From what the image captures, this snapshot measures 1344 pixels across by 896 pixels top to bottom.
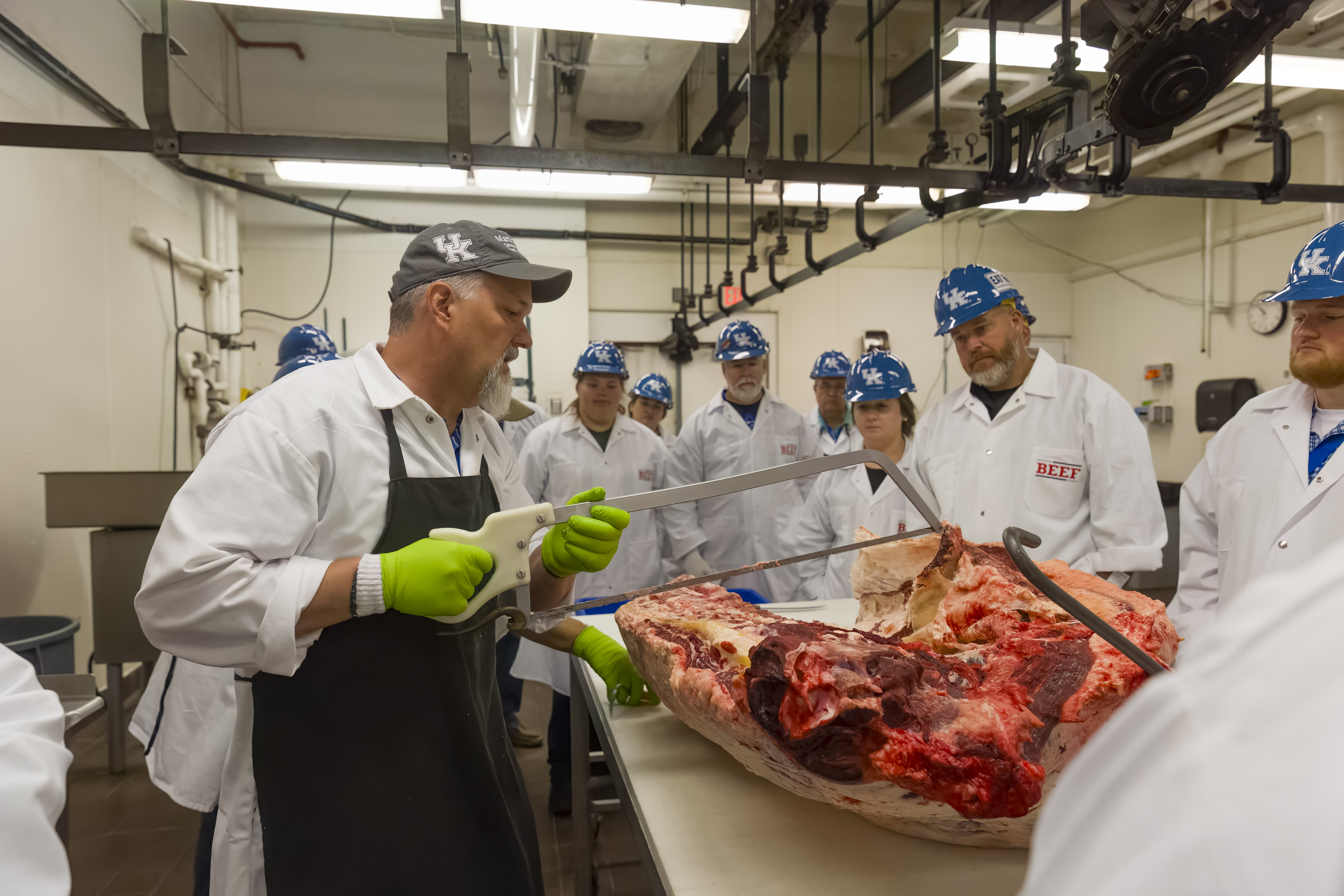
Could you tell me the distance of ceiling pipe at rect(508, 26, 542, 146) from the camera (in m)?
4.66

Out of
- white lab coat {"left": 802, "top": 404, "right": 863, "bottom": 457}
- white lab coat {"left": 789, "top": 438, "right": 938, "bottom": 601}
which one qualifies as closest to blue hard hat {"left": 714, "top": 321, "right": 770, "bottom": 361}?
white lab coat {"left": 802, "top": 404, "right": 863, "bottom": 457}

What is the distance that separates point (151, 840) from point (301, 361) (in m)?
2.19

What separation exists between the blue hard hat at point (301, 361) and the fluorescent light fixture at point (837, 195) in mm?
3217

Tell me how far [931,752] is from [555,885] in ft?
7.58

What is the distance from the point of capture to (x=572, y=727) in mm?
2062

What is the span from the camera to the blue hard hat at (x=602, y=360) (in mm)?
4320

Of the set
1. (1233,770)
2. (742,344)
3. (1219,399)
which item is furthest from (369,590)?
(1219,399)

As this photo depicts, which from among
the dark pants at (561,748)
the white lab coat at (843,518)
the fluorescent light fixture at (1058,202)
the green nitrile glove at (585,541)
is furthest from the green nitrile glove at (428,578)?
the fluorescent light fixture at (1058,202)

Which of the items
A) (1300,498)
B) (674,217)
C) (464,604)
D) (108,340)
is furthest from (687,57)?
(464,604)

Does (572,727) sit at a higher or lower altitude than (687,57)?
lower

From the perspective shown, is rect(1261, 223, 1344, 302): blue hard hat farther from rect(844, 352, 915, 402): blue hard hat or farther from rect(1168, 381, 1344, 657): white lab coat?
rect(844, 352, 915, 402): blue hard hat

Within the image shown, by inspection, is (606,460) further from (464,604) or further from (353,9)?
(464,604)

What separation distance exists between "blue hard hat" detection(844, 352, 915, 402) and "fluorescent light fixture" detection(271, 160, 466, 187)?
2.72 meters

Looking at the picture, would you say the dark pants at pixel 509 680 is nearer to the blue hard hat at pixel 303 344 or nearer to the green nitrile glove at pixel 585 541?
the blue hard hat at pixel 303 344
